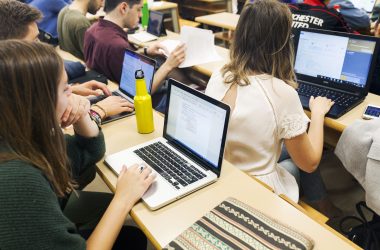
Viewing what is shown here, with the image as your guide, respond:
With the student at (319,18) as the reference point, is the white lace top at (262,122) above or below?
below

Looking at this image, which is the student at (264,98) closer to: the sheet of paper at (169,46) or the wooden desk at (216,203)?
the wooden desk at (216,203)

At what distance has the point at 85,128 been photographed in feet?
3.91

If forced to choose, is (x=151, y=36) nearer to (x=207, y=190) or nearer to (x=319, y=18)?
(x=319, y=18)

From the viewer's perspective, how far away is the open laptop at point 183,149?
992 millimetres

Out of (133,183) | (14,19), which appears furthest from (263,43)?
(14,19)

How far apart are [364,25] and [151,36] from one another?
1.91 m

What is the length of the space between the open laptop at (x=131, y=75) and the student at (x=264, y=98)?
342mm

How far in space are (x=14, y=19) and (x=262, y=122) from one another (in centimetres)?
121

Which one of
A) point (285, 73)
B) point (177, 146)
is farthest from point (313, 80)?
point (177, 146)

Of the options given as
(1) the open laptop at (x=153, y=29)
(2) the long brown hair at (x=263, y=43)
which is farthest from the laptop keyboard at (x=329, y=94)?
(1) the open laptop at (x=153, y=29)

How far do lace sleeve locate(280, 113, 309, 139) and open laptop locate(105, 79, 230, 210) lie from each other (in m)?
0.30

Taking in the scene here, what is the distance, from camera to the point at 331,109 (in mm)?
1493

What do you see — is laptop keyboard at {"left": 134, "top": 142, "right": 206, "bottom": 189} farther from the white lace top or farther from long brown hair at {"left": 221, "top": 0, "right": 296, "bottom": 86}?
long brown hair at {"left": 221, "top": 0, "right": 296, "bottom": 86}

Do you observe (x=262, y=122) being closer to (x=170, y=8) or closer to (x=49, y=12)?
(x=49, y=12)
